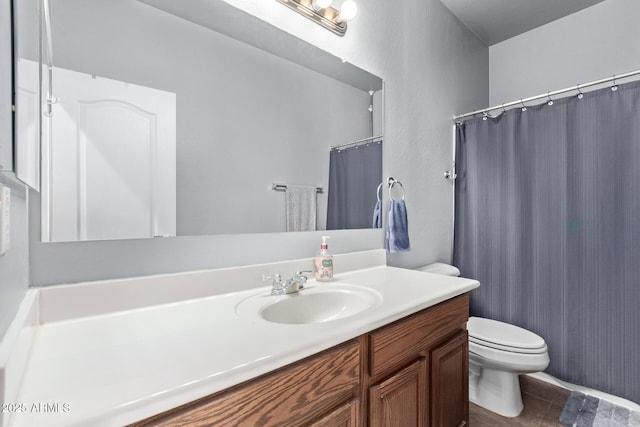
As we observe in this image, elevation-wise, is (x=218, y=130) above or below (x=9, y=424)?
above

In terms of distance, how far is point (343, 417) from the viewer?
0.75 m

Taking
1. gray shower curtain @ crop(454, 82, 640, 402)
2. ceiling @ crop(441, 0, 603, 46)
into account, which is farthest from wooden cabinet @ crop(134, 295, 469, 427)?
ceiling @ crop(441, 0, 603, 46)

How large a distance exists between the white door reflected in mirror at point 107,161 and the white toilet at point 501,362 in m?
1.60

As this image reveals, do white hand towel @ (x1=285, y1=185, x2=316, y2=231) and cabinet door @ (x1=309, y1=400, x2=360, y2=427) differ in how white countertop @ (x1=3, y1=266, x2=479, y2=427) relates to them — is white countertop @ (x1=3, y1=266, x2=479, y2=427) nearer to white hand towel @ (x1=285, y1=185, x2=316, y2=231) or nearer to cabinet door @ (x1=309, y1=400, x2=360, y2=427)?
cabinet door @ (x1=309, y1=400, x2=360, y2=427)

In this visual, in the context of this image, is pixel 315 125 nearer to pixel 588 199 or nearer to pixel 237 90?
pixel 237 90

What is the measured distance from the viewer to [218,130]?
1.06 meters

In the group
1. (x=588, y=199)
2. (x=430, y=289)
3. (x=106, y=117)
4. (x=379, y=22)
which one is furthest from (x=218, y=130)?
(x=588, y=199)

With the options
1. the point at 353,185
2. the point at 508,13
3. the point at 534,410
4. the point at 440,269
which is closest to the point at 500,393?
the point at 534,410

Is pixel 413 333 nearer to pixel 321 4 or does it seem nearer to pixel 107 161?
pixel 107 161

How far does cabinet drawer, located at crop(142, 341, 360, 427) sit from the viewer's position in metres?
0.53

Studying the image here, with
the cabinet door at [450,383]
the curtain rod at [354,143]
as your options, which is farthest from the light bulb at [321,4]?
the cabinet door at [450,383]

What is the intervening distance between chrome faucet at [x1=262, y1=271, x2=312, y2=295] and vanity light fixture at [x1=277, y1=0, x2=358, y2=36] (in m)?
1.11

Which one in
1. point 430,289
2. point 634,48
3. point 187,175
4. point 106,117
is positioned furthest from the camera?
point 634,48

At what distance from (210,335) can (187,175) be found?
0.53 meters
